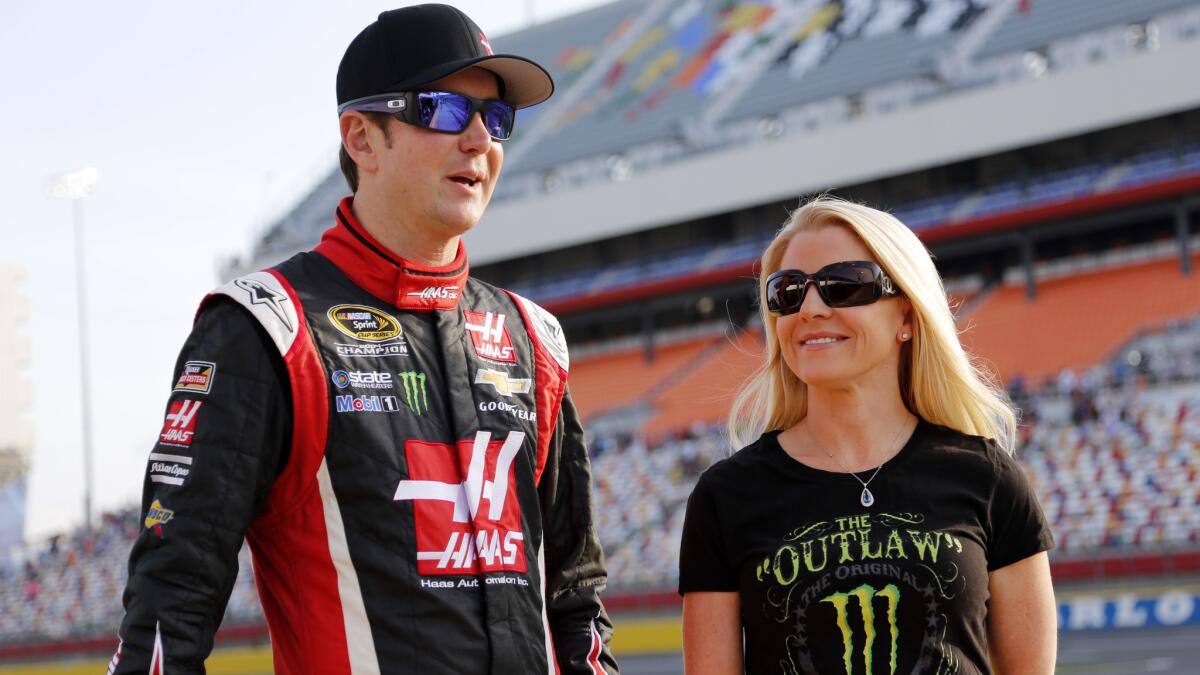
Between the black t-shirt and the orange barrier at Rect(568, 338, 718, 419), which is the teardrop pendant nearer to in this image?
the black t-shirt

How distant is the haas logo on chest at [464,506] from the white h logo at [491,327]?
24 cm

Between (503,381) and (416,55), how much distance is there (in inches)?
25.8

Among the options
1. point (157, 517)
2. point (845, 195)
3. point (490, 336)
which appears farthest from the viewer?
point (845, 195)

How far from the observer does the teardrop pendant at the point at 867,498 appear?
280 centimetres

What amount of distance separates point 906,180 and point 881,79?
2.47 metres

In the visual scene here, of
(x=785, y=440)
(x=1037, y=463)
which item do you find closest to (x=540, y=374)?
(x=785, y=440)

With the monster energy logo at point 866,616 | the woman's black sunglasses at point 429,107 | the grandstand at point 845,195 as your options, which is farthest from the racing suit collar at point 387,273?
the grandstand at point 845,195

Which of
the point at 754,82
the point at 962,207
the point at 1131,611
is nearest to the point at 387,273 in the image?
the point at 1131,611

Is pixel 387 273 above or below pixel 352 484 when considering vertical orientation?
above

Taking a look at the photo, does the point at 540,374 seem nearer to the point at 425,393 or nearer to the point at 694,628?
the point at 425,393

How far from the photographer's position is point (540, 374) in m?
2.93

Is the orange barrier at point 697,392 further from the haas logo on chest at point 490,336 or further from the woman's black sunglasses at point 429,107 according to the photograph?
the woman's black sunglasses at point 429,107

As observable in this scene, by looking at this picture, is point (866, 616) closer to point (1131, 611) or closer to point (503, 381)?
point (503, 381)

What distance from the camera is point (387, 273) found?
2.75 metres
